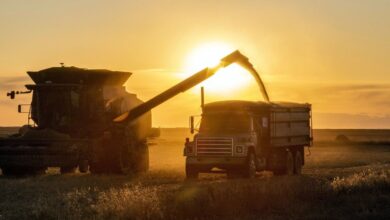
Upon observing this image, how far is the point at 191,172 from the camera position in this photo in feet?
91.6

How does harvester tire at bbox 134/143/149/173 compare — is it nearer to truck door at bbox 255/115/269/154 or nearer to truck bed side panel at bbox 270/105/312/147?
truck door at bbox 255/115/269/154

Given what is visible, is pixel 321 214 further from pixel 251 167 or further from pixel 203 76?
pixel 203 76

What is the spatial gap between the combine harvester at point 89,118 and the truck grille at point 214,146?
417cm

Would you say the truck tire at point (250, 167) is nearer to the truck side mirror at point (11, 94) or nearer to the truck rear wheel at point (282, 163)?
the truck rear wheel at point (282, 163)

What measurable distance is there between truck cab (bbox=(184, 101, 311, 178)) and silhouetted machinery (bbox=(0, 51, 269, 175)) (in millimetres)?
3637

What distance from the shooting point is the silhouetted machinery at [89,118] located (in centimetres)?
2895

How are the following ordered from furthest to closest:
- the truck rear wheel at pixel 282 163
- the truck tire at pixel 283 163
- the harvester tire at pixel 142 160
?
the harvester tire at pixel 142 160 → the truck tire at pixel 283 163 → the truck rear wheel at pixel 282 163

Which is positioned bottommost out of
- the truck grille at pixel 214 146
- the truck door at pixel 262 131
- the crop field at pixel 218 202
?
the crop field at pixel 218 202

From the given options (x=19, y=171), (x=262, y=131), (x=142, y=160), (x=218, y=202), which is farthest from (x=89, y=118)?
(x=218, y=202)

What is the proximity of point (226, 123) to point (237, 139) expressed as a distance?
Result: 1030 millimetres

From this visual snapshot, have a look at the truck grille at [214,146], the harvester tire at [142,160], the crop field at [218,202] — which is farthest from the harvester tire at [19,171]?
the truck grille at [214,146]

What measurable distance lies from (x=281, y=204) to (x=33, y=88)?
1621 cm

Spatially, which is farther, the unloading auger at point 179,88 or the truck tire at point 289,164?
the truck tire at point 289,164

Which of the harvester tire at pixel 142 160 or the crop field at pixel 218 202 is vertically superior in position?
the harvester tire at pixel 142 160
